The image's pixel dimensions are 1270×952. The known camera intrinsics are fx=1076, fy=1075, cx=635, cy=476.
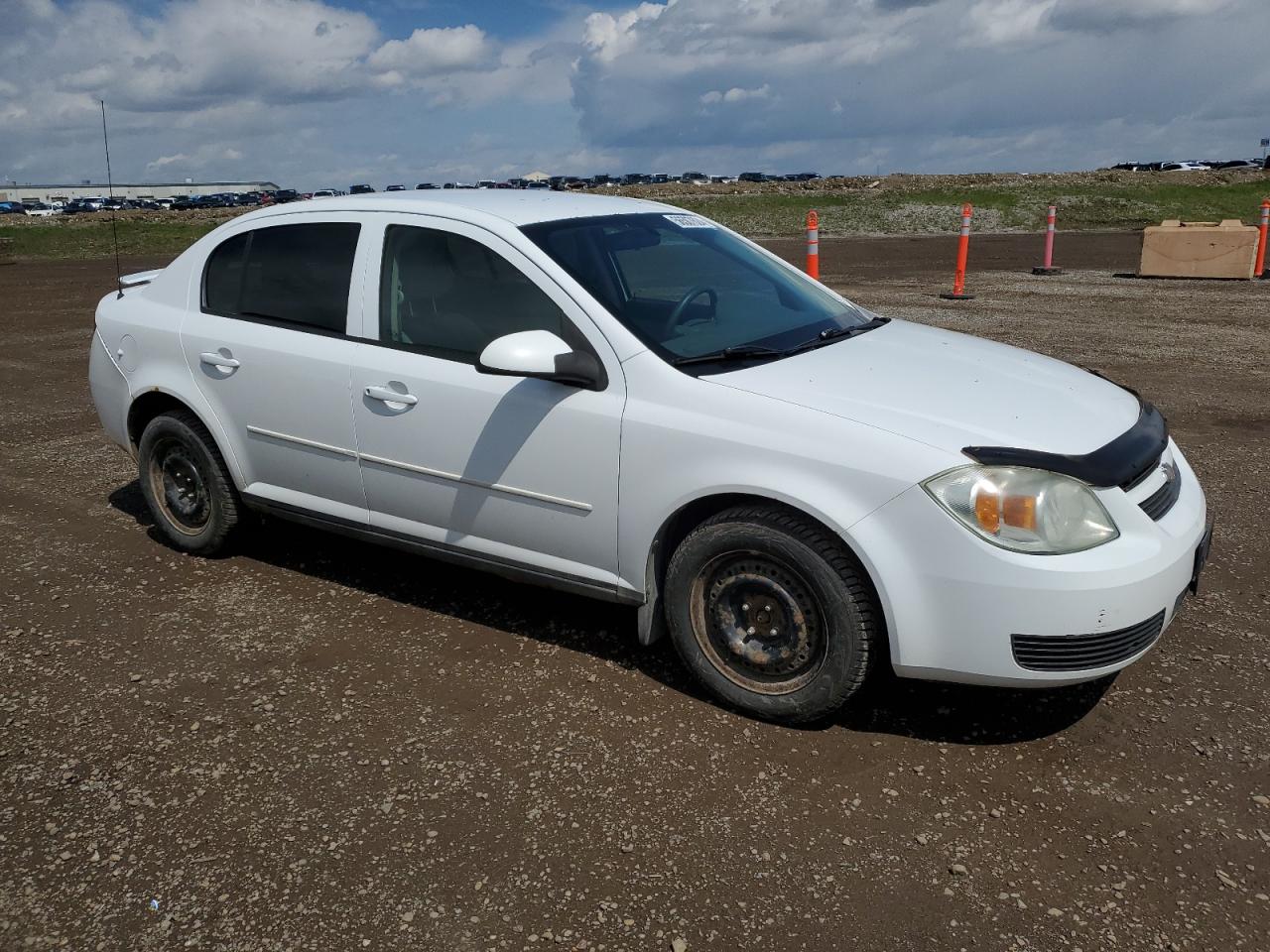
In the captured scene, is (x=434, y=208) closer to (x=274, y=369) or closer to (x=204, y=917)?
(x=274, y=369)

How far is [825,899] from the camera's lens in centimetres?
285

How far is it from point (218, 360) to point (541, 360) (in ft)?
6.39

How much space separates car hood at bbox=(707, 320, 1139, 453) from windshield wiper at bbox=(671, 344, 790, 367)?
0.21 ft

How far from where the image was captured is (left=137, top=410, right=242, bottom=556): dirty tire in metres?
5.08

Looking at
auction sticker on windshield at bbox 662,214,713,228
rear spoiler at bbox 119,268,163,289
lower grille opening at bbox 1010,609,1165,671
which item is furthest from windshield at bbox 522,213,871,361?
rear spoiler at bbox 119,268,163,289

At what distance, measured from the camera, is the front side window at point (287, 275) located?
15.0ft

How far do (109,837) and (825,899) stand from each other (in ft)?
6.79

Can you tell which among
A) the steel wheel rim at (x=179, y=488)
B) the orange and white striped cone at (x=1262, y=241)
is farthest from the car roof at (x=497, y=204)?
the orange and white striped cone at (x=1262, y=241)

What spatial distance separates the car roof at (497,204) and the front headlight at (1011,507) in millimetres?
1997

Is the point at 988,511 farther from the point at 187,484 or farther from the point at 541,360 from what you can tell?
the point at 187,484

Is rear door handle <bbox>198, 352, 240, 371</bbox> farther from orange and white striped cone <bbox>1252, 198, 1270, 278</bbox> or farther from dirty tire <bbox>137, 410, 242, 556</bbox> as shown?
orange and white striped cone <bbox>1252, 198, 1270, 278</bbox>

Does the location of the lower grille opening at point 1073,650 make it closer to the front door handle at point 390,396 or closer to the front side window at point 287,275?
the front door handle at point 390,396

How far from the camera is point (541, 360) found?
371cm

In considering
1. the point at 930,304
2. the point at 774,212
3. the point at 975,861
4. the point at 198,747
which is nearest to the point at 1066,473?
the point at 975,861
